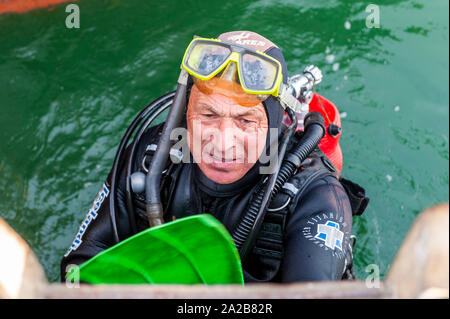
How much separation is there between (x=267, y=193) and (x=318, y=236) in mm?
284

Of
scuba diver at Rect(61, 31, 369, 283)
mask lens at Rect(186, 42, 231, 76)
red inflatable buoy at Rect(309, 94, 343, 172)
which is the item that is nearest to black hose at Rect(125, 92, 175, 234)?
scuba diver at Rect(61, 31, 369, 283)

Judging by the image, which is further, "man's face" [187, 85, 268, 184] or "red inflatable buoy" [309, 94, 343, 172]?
"red inflatable buoy" [309, 94, 343, 172]

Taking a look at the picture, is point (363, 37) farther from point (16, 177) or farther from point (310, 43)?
point (16, 177)

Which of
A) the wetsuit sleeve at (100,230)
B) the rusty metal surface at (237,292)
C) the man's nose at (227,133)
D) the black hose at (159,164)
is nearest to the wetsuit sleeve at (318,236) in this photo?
the man's nose at (227,133)

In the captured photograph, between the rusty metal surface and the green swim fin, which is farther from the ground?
the rusty metal surface

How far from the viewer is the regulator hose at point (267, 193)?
182cm

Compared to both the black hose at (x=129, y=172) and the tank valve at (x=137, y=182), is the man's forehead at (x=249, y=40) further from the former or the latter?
the tank valve at (x=137, y=182)

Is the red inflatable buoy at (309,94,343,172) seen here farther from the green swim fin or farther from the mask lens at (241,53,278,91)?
A: the green swim fin

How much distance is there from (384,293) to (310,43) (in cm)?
450

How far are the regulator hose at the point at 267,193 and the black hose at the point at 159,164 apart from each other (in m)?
0.39

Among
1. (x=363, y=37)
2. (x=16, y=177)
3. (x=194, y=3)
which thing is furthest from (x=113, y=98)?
(x=363, y=37)

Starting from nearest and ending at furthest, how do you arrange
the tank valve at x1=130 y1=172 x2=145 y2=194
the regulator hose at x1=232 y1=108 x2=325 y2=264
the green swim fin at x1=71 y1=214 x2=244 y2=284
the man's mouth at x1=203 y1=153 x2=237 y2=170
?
the green swim fin at x1=71 y1=214 x2=244 y2=284
the regulator hose at x1=232 y1=108 x2=325 y2=264
the man's mouth at x1=203 y1=153 x2=237 y2=170
the tank valve at x1=130 y1=172 x2=145 y2=194

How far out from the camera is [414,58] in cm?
482

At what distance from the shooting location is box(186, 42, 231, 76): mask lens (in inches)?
73.7
